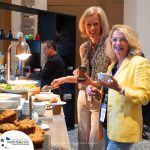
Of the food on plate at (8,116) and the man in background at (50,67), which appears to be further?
the man in background at (50,67)

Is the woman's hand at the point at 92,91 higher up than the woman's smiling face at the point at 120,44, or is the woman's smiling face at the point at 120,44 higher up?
the woman's smiling face at the point at 120,44

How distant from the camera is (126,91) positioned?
2043 mm

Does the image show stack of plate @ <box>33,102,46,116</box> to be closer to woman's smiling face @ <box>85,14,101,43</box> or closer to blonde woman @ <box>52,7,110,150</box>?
blonde woman @ <box>52,7,110,150</box>

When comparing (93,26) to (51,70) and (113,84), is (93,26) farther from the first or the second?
(51,70)

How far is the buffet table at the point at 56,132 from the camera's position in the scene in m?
1.66

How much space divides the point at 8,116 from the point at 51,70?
11.6 ft

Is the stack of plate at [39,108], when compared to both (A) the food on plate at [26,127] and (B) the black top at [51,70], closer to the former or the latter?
(A) the food on plate at [26,127]

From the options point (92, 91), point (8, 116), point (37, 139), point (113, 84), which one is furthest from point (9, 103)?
point (92, 91)

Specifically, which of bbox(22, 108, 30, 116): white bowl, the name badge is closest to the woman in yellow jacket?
the name badge

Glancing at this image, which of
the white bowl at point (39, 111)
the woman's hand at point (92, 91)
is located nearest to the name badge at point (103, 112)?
the woman's hand at point (92, 91)

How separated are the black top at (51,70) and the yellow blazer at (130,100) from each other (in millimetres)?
3046

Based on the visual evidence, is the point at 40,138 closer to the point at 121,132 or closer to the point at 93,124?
the point at 121,132

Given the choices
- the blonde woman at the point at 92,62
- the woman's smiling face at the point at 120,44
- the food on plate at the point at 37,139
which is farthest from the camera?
the blonde woman at the point at 92,62

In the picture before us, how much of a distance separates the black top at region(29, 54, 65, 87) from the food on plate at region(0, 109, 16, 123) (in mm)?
3444
